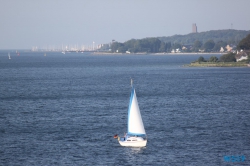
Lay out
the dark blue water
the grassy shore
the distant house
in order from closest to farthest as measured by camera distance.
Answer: the dark blue water < the grassy shore < the distant house

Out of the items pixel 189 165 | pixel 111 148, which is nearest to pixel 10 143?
pixel 111 148

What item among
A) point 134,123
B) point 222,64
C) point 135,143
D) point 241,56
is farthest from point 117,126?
point 241,56

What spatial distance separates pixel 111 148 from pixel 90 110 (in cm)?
2664

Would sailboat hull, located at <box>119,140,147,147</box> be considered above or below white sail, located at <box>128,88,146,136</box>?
below

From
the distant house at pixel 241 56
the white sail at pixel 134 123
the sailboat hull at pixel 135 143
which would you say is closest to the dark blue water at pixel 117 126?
the sailboat hull at pixel 135 143

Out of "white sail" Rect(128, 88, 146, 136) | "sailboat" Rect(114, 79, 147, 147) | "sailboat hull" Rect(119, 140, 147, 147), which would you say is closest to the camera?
"sailboat hull" Rect(119, 140, 147, 147)

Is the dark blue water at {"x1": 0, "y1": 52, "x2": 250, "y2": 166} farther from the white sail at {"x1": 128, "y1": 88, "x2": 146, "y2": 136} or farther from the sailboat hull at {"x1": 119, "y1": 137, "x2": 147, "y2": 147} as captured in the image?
the white sail at {"x1": 128, "y1": 88, "x2": 146, "y2": 136}

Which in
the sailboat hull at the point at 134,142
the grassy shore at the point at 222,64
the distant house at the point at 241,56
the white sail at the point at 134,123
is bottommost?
the grassy shore at the point at 222,64

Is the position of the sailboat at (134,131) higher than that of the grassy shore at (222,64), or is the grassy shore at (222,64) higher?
the sailboat at (134,131)

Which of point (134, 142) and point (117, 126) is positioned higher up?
point (134, 142)

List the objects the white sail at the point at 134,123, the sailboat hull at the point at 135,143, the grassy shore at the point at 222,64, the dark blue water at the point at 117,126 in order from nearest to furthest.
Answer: the dark blue water at the point at 117,126 < the sailboat hull at the point at 135,143 < the white sail at the point at 134,123 < the grassy shore at the point at 222,64

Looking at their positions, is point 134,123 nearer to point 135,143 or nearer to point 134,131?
point 134,131

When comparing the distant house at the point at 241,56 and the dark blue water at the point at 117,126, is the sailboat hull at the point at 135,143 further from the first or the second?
the distant house at the point at 241,56

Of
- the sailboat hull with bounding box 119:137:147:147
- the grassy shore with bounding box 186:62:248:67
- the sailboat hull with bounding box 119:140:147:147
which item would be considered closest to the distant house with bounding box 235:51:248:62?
the grassy shore with bounding box 186:62:248:67
